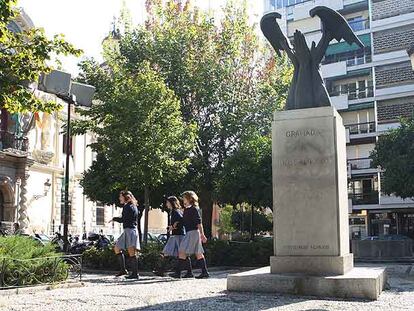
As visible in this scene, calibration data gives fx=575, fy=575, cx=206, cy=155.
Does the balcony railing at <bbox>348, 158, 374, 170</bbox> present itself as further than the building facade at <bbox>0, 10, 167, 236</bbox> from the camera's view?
Yes

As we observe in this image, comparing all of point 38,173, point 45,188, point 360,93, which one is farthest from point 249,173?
point 360,93

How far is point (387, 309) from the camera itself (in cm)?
706

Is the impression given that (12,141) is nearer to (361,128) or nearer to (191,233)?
(191,233)

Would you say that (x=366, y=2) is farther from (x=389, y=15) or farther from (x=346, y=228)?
(x=346, y=228)

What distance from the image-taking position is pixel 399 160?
28188mm

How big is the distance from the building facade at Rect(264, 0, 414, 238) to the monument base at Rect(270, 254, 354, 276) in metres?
35.7

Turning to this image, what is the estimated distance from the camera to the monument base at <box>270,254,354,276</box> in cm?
854

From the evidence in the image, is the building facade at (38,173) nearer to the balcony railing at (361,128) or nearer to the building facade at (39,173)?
the building facade at (39,173)

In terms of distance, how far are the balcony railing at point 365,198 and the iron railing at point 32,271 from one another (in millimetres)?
37714

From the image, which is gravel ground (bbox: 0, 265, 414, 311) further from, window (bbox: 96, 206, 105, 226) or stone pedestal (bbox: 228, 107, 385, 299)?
window (bbox: 96, 206, 105, 226)

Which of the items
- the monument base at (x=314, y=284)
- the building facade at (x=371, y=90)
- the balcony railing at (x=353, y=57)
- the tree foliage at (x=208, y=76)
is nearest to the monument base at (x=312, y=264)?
the monument base at (x=314, y=284)

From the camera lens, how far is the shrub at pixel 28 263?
9320 millimetres

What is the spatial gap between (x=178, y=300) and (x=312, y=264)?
2178 mm

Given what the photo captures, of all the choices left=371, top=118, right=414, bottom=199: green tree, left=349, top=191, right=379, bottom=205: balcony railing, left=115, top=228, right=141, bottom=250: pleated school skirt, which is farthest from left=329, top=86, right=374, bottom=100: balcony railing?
left=115, top=228, right=141, bottom=250: pleated school skirt
